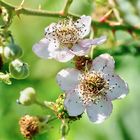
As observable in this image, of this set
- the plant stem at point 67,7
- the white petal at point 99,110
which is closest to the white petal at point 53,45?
the plant stem at point 67,7

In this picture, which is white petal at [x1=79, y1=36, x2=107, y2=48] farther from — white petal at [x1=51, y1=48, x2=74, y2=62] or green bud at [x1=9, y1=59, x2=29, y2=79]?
green bud at [x1=9, y1=59, x2=29, y2=79]

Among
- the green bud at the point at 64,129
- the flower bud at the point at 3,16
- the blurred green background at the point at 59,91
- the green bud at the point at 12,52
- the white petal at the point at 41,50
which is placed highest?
the flower bud at the point at 3,16

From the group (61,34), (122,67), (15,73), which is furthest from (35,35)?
(15,73)

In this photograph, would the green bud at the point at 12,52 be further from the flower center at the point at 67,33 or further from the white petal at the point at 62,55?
the flower center at the point at 67,33

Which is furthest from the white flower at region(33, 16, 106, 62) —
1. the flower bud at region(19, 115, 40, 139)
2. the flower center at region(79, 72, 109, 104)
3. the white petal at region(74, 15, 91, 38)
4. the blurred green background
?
the blurred green background

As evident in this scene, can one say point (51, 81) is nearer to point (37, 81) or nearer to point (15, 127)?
point (37, 81)
